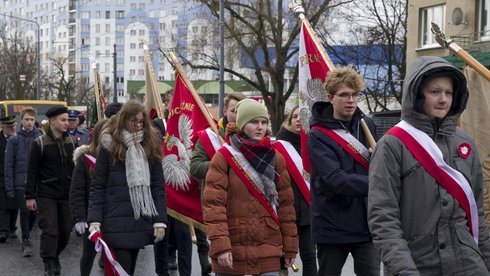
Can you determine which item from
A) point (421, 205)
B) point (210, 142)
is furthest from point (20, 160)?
point (421, 205)

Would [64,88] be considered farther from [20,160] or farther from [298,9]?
[298,9]

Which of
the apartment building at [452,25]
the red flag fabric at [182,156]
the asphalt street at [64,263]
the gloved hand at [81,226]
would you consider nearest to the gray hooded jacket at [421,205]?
the gloved hand at [81,226]

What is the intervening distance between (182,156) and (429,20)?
2565cm

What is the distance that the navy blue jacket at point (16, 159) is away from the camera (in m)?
10.5

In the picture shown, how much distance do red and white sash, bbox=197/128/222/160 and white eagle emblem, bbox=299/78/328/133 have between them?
72cm

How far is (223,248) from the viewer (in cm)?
493

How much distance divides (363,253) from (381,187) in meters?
1.60

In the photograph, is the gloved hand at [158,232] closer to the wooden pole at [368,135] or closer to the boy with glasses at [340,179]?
the boy with glasses at [340,179]

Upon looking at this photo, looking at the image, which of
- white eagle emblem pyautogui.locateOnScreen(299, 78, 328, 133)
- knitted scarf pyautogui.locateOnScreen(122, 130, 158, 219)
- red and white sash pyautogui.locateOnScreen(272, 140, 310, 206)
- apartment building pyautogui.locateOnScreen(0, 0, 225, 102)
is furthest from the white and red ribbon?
apartment building pyautogui.locateOnScreen(0, 0, 225, 102)

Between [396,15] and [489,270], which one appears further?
[396,15]

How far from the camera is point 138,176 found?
604 cm

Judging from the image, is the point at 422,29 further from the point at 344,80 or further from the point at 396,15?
the point at 344,80

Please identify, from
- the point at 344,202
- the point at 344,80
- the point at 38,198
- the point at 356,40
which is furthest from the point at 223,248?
the point at 356,40

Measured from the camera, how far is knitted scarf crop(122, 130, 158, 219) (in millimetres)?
6023
